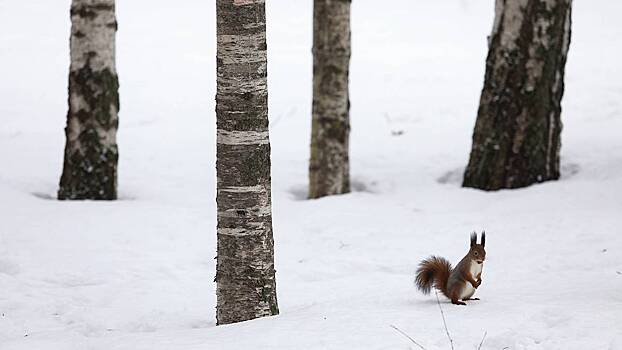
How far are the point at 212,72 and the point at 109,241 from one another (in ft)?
39.8

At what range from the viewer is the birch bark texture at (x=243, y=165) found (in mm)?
5191

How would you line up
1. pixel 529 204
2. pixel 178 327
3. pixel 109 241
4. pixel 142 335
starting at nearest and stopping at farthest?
1. pixel 142 335
2. pixel 178 327
3. pixel 109 241
4. pixel 529 204

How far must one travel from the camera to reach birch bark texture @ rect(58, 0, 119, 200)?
370 inches

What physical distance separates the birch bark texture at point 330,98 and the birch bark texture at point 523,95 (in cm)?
164

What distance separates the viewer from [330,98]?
10.8 metres

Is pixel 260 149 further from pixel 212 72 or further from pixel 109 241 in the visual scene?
pixel 212 72

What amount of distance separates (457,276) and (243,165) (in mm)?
1458

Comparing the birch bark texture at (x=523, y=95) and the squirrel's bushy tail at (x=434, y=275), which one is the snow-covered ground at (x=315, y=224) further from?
the birch bark texture at (x=523, y=95)

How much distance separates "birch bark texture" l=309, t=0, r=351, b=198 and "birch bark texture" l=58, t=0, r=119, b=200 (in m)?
2.43

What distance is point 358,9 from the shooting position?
90.0 feet

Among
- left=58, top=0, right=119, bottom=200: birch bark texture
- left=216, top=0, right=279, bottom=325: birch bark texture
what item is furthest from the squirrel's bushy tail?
left=58, top=0, right=119, bottom=200: birch bark texture

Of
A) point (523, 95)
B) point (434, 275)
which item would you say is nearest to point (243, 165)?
point (434, 275)

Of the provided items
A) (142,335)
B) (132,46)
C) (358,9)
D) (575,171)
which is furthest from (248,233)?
(358,9)

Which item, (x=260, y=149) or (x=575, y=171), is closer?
(x=260, y=149)
